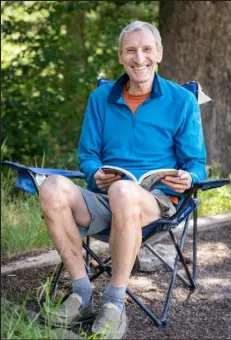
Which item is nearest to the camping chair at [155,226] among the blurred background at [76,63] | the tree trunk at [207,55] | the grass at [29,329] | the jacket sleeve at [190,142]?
the jacket sleeve at [190,142]

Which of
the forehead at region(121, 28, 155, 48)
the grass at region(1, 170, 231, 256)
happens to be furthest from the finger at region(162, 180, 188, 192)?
the grass at region(1, 170, 231, 256)

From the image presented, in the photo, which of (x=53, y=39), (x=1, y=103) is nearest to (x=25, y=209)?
(x=1, y=103)

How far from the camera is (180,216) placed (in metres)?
3.49

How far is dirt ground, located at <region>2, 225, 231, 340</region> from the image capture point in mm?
3287

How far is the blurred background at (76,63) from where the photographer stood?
6281mm

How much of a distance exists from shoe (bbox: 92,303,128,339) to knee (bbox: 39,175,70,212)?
1.55ft

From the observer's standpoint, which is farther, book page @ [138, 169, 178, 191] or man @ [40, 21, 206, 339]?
book page @ [138, 169, 178, 191]

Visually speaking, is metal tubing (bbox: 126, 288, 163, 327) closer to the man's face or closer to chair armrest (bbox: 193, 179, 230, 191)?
chair armrest (bbox: 193, 179, 230, 191)

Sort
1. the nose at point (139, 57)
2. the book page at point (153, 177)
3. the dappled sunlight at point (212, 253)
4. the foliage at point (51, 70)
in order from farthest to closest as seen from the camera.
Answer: the foliage at point (51, 70) < the dappled sunlight at point (212, 253) < the nose at point (139, 57) < the book page at point (153, 177)

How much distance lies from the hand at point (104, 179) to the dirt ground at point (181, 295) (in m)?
0.59

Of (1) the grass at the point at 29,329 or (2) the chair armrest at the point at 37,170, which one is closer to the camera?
A: (1) the grass at the point at 29,329

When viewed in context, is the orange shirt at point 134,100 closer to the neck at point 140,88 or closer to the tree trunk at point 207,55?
the neck at point 140,88

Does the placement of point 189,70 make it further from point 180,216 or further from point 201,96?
point 180,216

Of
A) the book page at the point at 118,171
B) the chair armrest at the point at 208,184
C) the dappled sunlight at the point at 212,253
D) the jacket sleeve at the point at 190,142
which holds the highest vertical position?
the jacket sleeve at the point at 190,142
